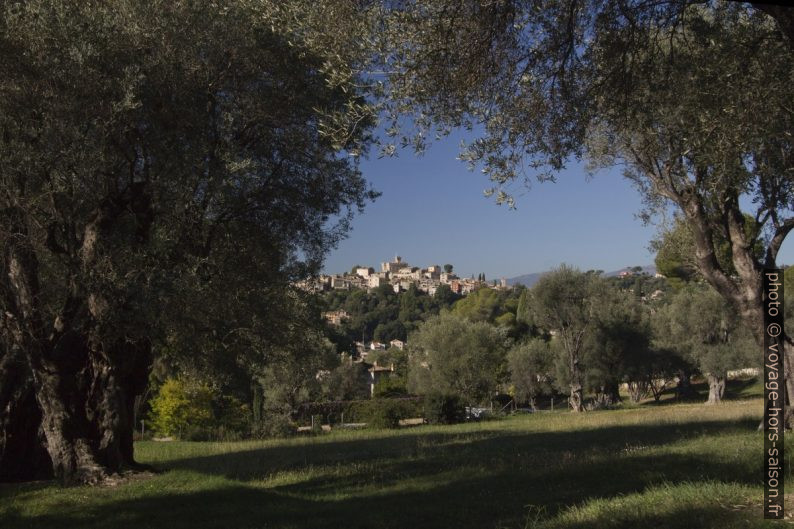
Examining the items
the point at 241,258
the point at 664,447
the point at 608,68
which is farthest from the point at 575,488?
the point at 241,258

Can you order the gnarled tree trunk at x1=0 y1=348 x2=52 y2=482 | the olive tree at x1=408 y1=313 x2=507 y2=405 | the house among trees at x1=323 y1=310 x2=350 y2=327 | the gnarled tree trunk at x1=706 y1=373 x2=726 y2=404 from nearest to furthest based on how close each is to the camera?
the gnarled tree trunk at x1=0 y1=348 x2=52 y2=482, the gnarled tree trunk at x1=706 y1=373 x2=726 y2=404, the olive tree at x1=408 y1=313 x2=507 y2=405, the house among trees at x1=323 y1=310 x2=350 y2=327

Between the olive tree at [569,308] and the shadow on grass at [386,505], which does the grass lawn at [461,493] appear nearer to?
the shadow on grass at [386,505]

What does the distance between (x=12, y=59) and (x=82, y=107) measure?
46.4 inches

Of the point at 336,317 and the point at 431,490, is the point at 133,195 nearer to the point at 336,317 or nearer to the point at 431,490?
the point at 431,490

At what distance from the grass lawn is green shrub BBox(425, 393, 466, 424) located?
19.8 m

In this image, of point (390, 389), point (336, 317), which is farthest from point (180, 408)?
point (336, 317)

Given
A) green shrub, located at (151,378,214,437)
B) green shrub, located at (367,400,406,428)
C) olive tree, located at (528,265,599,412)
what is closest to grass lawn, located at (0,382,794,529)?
green shrub, located at (151,378,214,437)

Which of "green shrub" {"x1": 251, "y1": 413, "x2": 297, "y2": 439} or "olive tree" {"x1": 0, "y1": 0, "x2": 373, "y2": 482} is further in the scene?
"green shrub" {"x1": 251, "y1": 413, "x2": 297, "y2": 439}

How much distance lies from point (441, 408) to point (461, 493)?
85.9ft

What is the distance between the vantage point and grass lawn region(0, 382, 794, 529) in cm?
703

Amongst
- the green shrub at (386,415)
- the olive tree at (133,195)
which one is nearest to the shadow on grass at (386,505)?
the olive tree at (133,195)

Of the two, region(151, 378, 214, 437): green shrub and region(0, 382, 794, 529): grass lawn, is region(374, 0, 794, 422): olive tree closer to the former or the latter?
region(0, 382, 794, 529): grass lawn

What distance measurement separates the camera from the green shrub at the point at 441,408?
36781 millimetres

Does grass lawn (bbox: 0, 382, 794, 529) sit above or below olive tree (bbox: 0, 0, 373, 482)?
below
